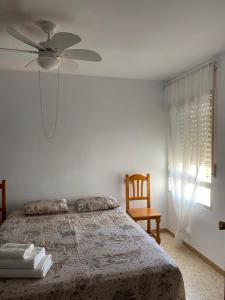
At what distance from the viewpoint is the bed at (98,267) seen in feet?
5.44

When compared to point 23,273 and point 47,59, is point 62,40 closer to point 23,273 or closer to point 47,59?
point 47,59

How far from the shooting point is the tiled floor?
98.3 inches

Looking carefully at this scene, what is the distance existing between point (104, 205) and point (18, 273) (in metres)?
1.77

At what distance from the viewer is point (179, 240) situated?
3549 millimetres

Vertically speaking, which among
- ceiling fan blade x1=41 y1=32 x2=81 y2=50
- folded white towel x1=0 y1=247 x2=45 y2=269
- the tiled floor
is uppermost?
ceiling fan blade x1=41 y1=32 x2=81 y2=50

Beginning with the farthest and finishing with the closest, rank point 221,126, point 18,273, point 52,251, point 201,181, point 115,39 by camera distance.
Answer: point 201,181
point 221,126
point 115,39
point 52,251
point 18,273

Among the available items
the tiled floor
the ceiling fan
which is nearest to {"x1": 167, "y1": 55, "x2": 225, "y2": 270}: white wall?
the tiled floor

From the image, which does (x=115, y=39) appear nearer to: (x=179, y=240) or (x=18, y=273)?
(x=18, y=273)

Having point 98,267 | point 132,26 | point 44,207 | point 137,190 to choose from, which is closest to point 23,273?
point 98,267

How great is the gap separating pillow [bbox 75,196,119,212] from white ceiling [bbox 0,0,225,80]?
5.91ft

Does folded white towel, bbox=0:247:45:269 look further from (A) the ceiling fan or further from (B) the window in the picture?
(B) the window

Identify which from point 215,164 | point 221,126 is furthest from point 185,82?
point 215,164

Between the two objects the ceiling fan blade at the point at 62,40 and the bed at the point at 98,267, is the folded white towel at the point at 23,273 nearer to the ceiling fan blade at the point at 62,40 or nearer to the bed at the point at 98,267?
the bed at the point at 98,267

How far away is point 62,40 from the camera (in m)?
1.83
